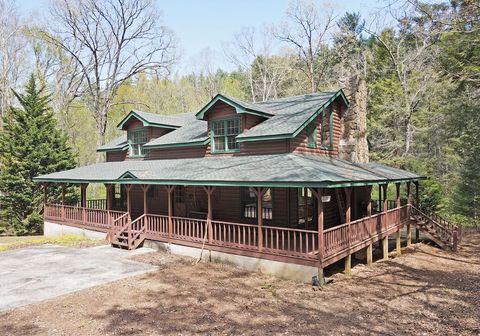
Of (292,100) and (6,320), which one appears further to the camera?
(292,100)

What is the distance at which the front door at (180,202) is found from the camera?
1905 cm

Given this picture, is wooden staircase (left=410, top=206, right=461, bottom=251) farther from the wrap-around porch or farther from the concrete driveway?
the concrete driveway

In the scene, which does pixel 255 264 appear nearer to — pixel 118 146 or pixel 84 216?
pixel 84 216

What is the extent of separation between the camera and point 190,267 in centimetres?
1372

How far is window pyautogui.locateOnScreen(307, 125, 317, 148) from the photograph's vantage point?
54.3ft

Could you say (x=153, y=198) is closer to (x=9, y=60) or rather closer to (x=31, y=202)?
(x=31, y=202)

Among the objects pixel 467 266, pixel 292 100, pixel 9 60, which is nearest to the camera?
pixel 467 266

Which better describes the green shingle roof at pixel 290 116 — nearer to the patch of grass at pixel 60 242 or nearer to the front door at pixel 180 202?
the front door at pixel 180 202

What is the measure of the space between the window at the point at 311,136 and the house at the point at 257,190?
0.05m

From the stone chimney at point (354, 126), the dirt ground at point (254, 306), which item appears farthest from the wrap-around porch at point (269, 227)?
the stone chimney at point (354, 126)

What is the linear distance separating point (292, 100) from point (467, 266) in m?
11.2

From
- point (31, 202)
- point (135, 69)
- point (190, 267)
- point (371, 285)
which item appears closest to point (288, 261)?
point (371, 285)

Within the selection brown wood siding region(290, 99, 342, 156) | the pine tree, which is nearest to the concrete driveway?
brown wood siding region(290, 99, 342, 156)

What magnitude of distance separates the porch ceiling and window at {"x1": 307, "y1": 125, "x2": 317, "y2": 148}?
0.81 m
